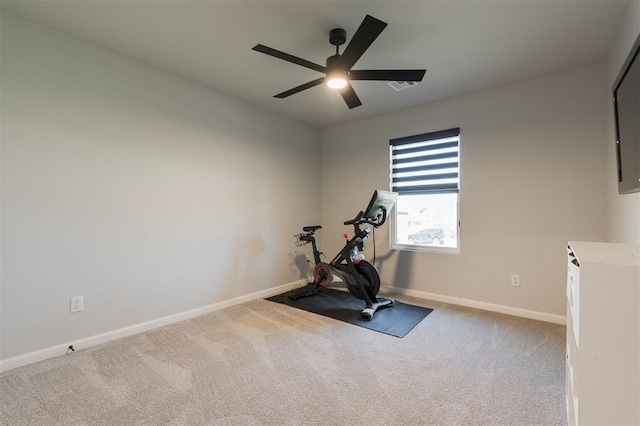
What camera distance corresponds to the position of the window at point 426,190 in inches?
139

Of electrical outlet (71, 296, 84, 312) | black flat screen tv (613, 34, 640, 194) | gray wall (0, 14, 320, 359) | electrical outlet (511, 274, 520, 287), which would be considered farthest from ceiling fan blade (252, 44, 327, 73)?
electrical outlet (511, 274, 520, 287)

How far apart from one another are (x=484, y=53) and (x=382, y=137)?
1692 mm

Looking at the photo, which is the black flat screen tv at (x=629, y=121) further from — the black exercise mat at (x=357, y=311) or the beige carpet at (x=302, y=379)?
the black exercise mat at (x=357, y=311)

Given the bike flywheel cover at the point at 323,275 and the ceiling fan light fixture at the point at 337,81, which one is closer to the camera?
the ceiling fan light fixture at the point at 337,81

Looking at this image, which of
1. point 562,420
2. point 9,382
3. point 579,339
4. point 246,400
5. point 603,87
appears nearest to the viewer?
point 579,339

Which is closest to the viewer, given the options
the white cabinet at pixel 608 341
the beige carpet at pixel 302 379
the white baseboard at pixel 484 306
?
the white cabinet at pixel 608 341

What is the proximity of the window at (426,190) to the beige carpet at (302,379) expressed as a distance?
3.96 ft

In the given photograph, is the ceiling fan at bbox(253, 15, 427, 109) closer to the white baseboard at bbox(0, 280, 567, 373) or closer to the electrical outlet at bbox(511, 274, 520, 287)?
the electrical outlet at bbox(511, 274, 520, 287)

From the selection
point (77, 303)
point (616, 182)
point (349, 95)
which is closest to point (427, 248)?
point (616, 182)

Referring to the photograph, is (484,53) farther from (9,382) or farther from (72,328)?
(9,382)

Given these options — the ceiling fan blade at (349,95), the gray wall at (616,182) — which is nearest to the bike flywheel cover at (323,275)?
the ceiling fan blade at (349,95)

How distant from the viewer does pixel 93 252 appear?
2.45m

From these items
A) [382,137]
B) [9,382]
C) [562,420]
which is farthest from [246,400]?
[382,137]

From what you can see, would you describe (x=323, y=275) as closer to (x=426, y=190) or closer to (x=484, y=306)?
(x=426, y=190)
